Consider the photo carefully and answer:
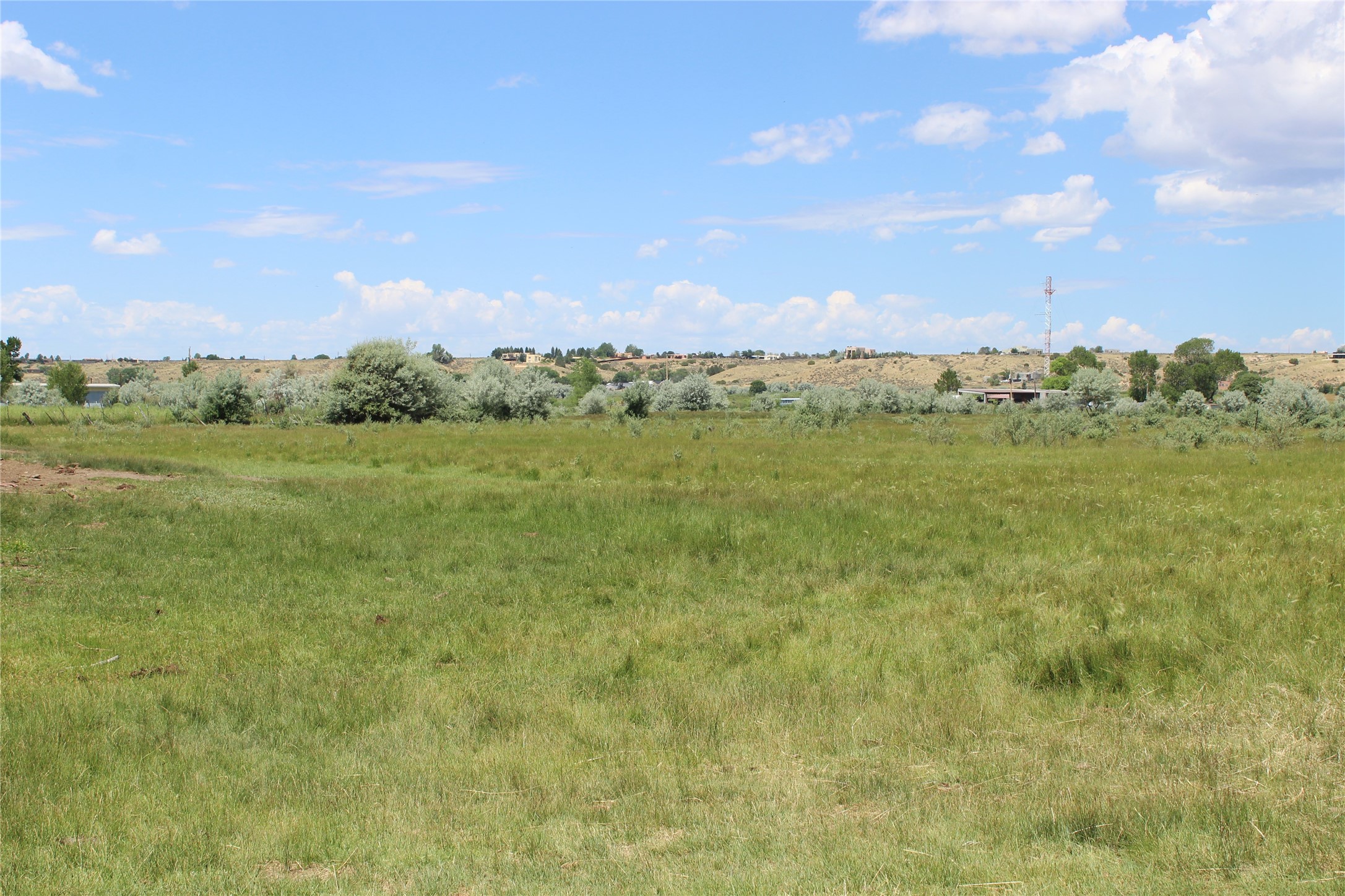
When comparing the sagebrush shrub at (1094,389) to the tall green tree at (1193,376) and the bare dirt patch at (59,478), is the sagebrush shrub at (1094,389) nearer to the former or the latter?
the tall green tree at (1193,376)

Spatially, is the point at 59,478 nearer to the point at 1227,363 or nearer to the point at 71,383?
the point at 71,383

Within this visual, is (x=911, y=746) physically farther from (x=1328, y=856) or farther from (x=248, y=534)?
(x=248, y=534)

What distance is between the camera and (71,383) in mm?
103562

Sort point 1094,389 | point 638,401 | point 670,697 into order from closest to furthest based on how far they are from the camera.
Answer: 1. point 670,697
2. point 638,401
3. point 1094,389

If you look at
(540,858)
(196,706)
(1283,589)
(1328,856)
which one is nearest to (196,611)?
(196,706)

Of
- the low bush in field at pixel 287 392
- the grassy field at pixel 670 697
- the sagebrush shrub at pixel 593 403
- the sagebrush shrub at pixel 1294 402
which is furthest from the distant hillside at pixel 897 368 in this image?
the grassy field at pixel 670 697

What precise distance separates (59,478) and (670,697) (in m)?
16.3

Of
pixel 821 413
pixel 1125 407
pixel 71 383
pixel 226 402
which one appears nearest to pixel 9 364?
pixel 71 383

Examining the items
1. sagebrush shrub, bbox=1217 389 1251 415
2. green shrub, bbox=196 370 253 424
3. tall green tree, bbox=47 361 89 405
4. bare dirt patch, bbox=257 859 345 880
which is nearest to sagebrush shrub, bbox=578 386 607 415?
green shrub, bbox=196 370 253 424

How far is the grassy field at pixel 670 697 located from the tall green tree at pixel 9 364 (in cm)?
10016

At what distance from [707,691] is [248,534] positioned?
388 inches

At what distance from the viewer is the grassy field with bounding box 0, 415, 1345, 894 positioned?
15.4 feet

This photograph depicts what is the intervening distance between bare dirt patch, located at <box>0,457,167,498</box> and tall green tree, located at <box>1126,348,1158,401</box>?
113567 millimetres

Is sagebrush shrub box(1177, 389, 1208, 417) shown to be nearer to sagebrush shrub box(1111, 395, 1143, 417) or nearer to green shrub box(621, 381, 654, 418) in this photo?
sagebrush shrub box(1111, 395, 1143, 417)
